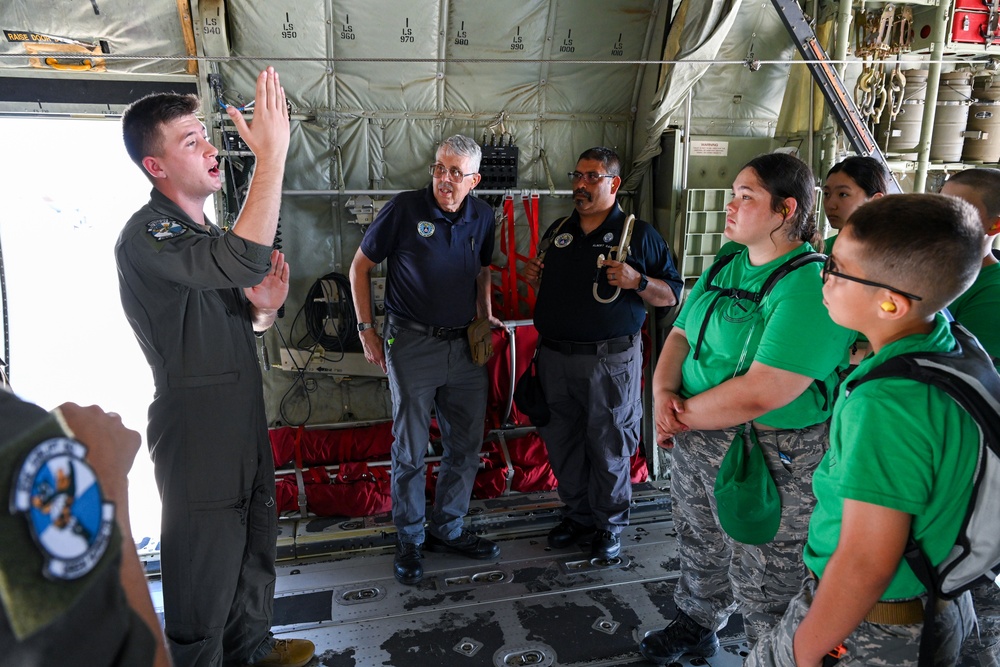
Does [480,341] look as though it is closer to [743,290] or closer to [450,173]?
[450,173]

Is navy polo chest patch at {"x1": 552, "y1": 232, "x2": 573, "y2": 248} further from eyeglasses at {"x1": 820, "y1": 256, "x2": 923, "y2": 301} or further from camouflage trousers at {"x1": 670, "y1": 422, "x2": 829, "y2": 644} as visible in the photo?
eyeglasses at {"x1": 820, "y1": 256, "x2": 923, "y2": 301}

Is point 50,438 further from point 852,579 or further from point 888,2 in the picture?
point 888,2

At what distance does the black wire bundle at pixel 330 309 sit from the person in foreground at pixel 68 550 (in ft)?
11.8

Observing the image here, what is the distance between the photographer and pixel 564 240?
11.7ft

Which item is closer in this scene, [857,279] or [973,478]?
[973,478]

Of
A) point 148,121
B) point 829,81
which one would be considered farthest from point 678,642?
point 829,81

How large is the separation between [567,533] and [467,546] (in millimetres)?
603

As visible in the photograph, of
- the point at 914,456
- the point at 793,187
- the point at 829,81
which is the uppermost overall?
the point at 829,81

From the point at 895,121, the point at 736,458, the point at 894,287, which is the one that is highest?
the point at 895,121

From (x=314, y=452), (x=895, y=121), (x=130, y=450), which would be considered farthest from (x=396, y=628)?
(x=895, y=121)

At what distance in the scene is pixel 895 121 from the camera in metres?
4.34

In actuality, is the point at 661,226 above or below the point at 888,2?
below

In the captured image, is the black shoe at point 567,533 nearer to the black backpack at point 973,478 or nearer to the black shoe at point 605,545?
the black shoe at point 605,545

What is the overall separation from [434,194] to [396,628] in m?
2.24
